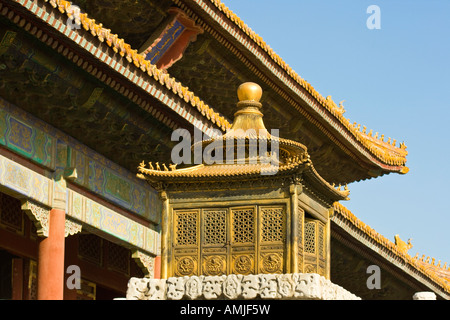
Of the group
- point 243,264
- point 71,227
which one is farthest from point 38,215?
Answer: point 243,264

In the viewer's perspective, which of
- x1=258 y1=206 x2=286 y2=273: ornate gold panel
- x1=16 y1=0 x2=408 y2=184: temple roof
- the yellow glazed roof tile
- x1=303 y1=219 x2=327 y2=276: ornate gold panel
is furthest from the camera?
x1=16 y1=0 x2=408 y2=184: temple roof

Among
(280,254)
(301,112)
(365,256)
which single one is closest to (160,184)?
(280,254)

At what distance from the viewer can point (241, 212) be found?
10.7 metres

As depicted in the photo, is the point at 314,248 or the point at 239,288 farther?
the point at 314,248

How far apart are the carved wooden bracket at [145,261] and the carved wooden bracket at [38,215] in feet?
9.30

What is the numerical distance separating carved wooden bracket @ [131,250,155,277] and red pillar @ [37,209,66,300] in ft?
8.56

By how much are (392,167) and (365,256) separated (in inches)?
93.5

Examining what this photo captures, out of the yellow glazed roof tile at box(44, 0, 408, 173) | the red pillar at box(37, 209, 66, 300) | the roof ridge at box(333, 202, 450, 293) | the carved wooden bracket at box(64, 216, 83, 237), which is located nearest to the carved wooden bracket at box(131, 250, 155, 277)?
the carved wooden bracket at box(64, 216, 83, 237)

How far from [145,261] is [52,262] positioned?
9.89 ft

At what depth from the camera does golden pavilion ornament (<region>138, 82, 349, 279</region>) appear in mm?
10508

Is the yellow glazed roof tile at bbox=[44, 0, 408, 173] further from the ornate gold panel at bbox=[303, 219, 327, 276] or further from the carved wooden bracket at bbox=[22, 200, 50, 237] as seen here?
the ornate gold panel at bbox=[303, 219, 327, 276]

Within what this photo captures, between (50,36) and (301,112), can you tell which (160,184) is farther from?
(301,112)

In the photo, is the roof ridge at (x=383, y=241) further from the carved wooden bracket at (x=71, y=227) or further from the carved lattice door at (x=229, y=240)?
the carved lattice door at (x=229, y=240)

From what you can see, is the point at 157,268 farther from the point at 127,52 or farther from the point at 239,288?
the point at 239,288
